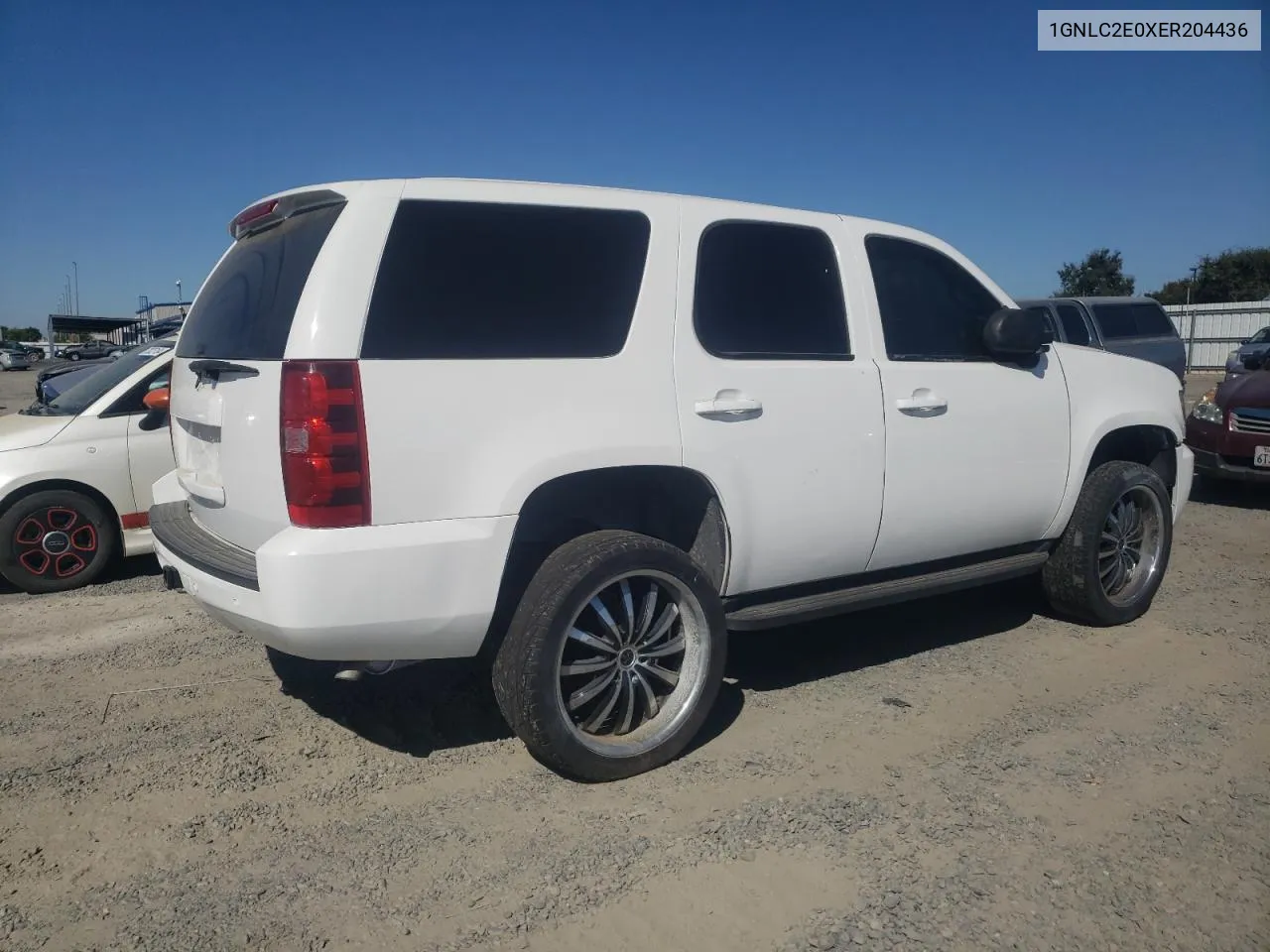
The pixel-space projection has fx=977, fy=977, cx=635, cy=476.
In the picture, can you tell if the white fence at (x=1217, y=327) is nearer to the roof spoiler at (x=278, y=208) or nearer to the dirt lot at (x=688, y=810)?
the dirt lot at (x=688, y=810)

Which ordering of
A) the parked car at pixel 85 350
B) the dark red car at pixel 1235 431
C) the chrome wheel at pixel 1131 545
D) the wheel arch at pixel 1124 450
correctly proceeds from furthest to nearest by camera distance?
the parked car at pixel 85 350, the dark red car at pixel 1235 431, the chrome wheel at pixel 1131 545, the wheel arch at pixel 1124 450

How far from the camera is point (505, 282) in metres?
3.33

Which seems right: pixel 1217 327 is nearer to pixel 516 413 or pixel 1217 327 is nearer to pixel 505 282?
pixel 505 282

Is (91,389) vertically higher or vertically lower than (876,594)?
higher

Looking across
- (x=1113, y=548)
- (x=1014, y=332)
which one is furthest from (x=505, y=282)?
(x=1113, y=548)

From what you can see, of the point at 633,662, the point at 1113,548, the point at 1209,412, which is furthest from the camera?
the point at 1209,412

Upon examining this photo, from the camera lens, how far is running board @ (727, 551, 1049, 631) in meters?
3.81

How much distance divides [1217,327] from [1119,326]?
21559mm

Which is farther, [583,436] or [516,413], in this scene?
[583,436]

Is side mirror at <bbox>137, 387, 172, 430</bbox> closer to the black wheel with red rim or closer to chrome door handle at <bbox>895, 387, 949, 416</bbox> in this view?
the black wheel with red rim

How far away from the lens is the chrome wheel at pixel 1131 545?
16.9 ft

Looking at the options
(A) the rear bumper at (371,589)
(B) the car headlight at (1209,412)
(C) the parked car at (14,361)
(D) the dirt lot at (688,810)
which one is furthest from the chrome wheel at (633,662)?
(C) the parked car at (14,361)

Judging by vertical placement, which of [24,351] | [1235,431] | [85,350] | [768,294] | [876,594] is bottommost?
[876,594]

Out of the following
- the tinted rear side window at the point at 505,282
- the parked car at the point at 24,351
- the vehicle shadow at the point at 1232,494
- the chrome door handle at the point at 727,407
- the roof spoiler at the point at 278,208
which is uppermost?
the parked car at the point at 24,351
